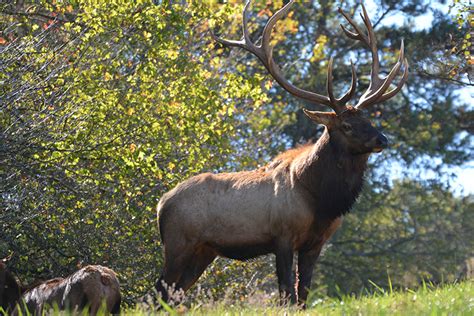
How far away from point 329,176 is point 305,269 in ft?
3.30

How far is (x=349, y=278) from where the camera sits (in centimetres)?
2800

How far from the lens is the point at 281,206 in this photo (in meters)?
10.8

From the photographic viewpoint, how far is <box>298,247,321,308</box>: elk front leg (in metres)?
10.7

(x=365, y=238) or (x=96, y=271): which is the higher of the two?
(x=96, y=271)

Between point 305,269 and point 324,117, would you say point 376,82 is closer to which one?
point 324,117

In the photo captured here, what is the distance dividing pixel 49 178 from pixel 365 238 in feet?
57.5

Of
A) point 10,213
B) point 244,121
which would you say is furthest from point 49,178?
point 244,121

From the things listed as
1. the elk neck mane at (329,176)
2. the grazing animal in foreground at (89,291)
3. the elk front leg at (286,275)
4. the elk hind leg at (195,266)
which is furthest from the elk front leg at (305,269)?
the grazing animal in foreground at (89,291)

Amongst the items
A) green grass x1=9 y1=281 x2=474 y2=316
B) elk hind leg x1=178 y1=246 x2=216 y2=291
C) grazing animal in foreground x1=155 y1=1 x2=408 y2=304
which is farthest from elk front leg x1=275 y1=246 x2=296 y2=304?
green grass x1=9 y1=281 x2=474 y2=316

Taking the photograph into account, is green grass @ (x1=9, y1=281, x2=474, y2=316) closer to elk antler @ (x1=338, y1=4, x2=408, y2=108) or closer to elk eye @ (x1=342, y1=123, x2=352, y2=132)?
elk eye @ (x1=342, y1=123, x2=352, y2=132)

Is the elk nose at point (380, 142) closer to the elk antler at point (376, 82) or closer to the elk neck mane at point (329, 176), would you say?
the elk neck mane at point (329, 176)

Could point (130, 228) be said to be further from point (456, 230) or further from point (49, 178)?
point (456, 230)

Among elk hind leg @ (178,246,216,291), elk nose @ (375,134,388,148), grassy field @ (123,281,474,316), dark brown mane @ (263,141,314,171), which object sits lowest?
elk hind leg @ (178,246,216,291)

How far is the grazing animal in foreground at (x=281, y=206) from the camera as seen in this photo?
10.7 meters
